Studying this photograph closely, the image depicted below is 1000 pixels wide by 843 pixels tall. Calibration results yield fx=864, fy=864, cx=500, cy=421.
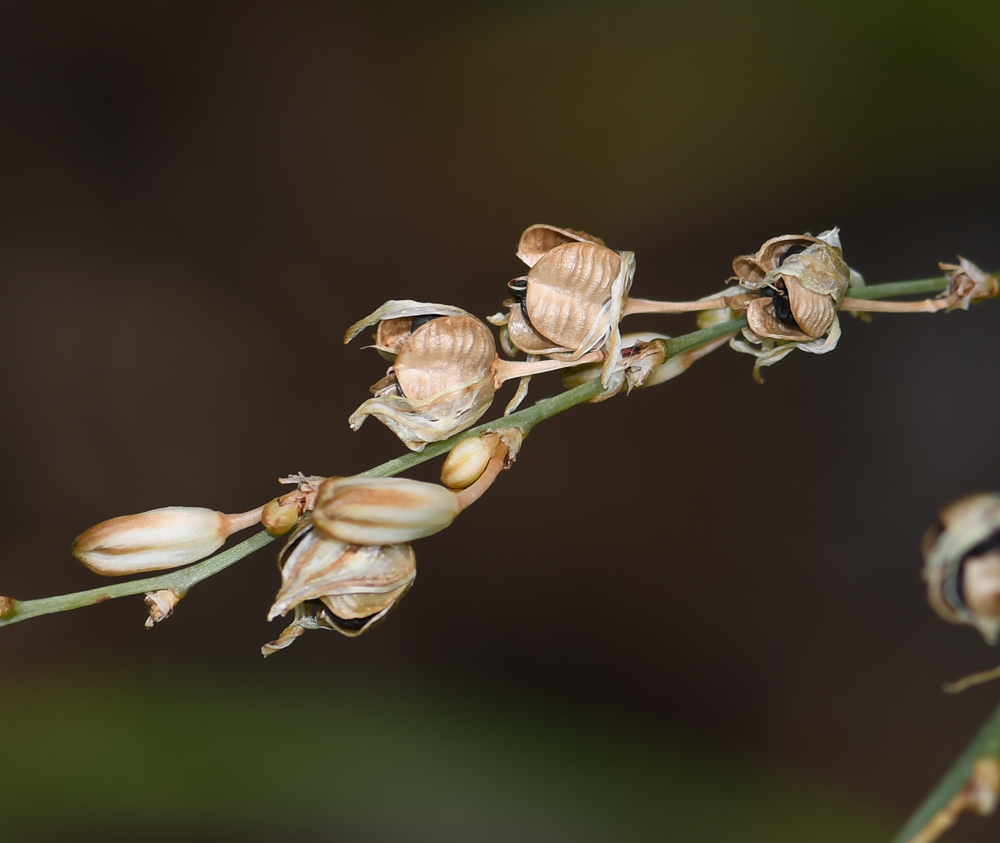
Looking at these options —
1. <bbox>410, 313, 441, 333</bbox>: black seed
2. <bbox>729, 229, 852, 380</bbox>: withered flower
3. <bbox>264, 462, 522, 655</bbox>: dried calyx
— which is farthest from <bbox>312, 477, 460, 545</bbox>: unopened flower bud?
<bbox>729, 229, 852, 380</bbox>: withered flower

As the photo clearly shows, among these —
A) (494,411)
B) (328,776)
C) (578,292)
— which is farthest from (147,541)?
(494,411)

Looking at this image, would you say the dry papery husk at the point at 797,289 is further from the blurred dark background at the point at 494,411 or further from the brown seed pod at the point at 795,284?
the blurred dark background at the point at 494,411

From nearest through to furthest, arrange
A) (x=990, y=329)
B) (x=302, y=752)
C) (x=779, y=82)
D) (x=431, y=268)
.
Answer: (x=302, y=752), (x=779, y=82), (x=990, y=329), (x=431, y=268)

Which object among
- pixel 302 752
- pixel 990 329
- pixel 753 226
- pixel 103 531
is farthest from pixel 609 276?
pixel 990 329

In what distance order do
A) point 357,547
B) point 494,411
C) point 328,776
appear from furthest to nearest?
point 494,411
point 328,776
point 357,547

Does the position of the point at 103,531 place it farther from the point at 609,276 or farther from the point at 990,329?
the point at 990,329

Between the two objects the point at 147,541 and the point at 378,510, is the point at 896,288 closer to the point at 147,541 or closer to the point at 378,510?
the point at 378,510
